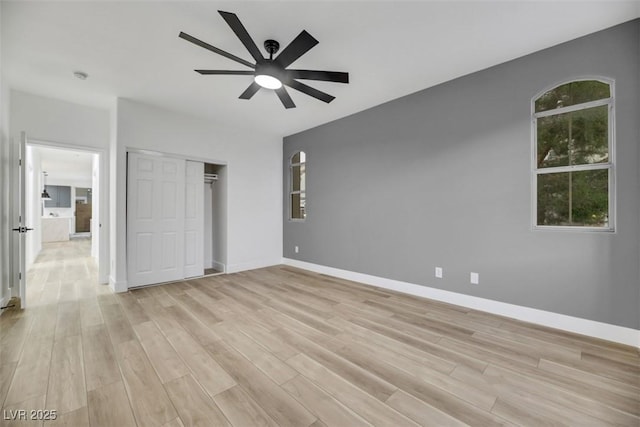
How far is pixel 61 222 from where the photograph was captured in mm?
9188

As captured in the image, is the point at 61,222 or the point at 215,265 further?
the point at 61,222

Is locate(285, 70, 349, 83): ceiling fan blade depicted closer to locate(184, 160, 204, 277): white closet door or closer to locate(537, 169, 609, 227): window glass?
locate(537, 169, 609, 227): window glass

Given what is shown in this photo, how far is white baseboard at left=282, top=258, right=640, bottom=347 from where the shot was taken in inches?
92.1

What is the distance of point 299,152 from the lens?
5.64m

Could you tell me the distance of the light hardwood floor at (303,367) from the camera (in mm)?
1546

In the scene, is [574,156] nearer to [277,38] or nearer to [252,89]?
[277,38]

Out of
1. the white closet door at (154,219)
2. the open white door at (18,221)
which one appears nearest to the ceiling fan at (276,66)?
the white closet door at (154,219)

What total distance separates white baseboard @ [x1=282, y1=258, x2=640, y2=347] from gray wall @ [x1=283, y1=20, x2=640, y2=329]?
66 millimetres

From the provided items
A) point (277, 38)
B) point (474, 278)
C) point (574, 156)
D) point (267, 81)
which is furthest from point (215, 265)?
point (574, 156)

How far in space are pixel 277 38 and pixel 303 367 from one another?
2996mm

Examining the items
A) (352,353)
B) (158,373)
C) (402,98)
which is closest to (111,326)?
(158,373)

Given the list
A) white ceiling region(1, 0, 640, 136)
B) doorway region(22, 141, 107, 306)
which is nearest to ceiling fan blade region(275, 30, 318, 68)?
white ceiling region(1, 0, 640, 136)

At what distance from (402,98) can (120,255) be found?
489 cm

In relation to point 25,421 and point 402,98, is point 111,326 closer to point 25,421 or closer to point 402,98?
point 25,421
